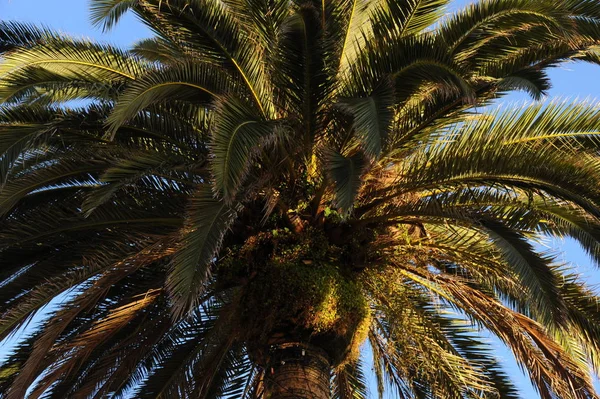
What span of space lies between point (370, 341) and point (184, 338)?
88.4 inches

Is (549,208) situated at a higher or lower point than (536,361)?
higher

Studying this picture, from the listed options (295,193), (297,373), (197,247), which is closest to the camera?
(197,247)

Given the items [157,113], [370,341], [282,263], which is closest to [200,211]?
[282,263]

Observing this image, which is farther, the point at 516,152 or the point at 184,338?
the point at 184,338

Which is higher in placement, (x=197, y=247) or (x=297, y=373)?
(x=197, y=247)

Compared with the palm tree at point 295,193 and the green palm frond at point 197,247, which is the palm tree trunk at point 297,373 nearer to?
the palm tree at point 295,193

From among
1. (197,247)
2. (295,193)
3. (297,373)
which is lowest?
(297,373)

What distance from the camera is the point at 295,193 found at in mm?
9328

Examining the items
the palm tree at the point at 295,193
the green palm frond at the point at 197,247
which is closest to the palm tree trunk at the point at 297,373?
the palm tree at the point at 295,193

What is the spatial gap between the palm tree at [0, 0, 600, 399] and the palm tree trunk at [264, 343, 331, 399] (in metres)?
0.02

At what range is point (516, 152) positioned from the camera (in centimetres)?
854

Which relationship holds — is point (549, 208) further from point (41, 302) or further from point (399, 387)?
point (41, 302)

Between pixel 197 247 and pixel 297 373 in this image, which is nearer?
pixel 197 247

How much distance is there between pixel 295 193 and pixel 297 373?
6.15 ft
